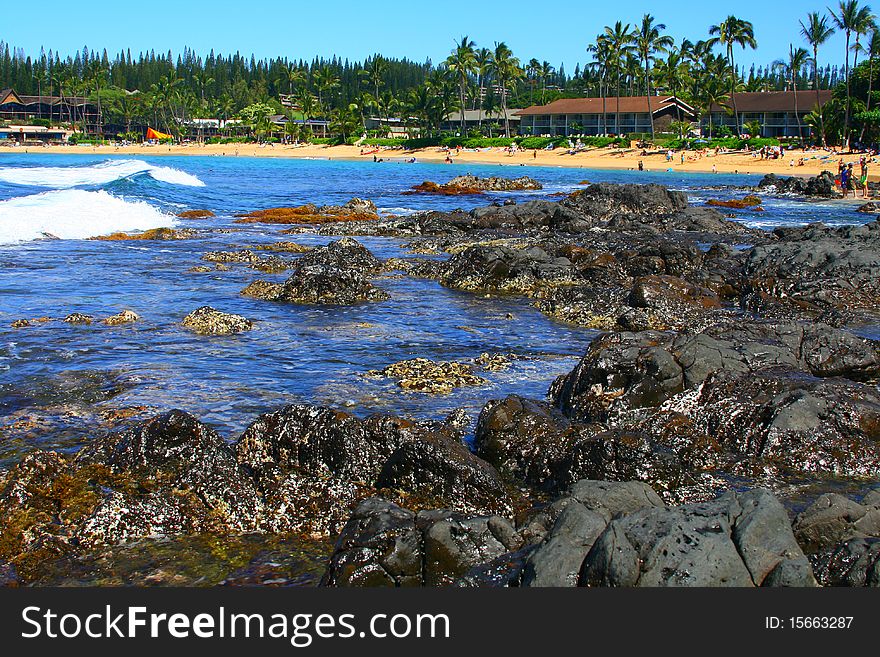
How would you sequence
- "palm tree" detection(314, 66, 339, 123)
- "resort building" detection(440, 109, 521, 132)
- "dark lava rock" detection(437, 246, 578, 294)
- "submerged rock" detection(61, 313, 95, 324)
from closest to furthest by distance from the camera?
"submerged rock" detection(61, 313, 95, 324) → "dark lava rock" detection(437, 246, 578, 294) → "resort building" detection(440, 109, 521, 132) → "palm tree" detection(314, 66, 339, 123)

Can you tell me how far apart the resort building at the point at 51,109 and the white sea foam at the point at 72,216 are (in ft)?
458

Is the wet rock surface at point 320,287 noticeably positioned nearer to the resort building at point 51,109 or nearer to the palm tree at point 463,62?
the palm tree at point 463,62

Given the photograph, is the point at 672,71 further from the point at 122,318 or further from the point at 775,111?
the point at 122,318

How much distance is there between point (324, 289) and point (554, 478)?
10.6 m

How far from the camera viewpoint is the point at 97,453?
9.17m

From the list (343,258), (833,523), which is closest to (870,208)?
(343,258)

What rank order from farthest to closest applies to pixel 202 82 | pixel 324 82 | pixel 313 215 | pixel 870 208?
A: 1. pixel 202 82
2. pixel 324 82
3. pixel 870 208
4. pixel 313 215

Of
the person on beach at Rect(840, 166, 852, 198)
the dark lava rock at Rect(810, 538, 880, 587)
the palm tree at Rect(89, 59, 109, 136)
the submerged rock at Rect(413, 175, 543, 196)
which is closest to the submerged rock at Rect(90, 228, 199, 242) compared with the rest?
the dark lava rock at Rect(810, 538, 880, 587)

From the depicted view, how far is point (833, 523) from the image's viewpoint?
7121 mm

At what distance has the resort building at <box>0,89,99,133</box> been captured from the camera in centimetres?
16062

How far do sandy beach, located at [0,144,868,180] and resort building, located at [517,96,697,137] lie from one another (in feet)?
48.5

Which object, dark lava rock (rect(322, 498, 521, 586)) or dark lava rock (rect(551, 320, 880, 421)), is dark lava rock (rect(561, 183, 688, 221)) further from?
dark lava rock (rect(322, 498, 521, 586))

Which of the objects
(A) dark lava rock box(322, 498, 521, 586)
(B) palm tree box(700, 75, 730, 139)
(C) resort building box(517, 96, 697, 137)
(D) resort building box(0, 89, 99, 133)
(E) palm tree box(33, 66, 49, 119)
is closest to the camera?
(A) dark lava rock box(322, 498, 521, 586)

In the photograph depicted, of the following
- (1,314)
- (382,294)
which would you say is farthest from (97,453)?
(382,294)
